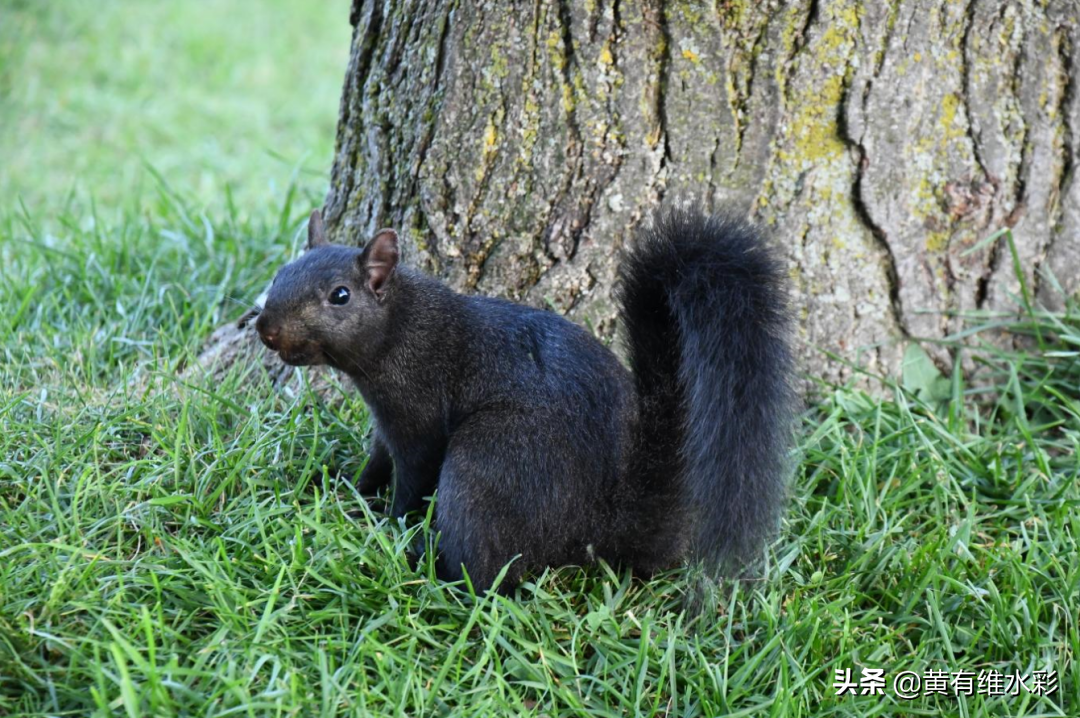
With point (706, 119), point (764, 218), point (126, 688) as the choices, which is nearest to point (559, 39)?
point (706, 119)

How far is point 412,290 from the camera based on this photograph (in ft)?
8.93

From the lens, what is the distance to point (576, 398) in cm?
250

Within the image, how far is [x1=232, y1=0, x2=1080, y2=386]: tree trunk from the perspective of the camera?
2.92m

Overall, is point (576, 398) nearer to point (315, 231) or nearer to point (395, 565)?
point (395, 565)

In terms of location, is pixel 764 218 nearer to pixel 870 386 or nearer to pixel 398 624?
pixel 870 386

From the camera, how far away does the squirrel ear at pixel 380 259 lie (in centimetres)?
258

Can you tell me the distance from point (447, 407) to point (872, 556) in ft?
3.46

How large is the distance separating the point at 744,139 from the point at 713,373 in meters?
0.92

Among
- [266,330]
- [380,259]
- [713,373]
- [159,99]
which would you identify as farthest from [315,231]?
[159,99]

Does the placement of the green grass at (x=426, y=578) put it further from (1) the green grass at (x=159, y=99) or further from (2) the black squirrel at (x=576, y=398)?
(1) the green grass at (x=159, y=99)

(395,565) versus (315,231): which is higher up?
(315,231)

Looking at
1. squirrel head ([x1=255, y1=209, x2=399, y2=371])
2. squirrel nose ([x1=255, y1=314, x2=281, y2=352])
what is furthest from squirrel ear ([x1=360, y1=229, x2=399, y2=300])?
squirrel nose ([x1=255, y1=314, x2=281, y2=352])

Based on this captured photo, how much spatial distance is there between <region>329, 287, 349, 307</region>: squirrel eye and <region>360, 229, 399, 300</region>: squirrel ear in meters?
0.06

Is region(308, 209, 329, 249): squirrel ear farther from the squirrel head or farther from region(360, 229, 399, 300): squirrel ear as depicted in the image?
region(360, 229, 399, 300): squirrel ear
